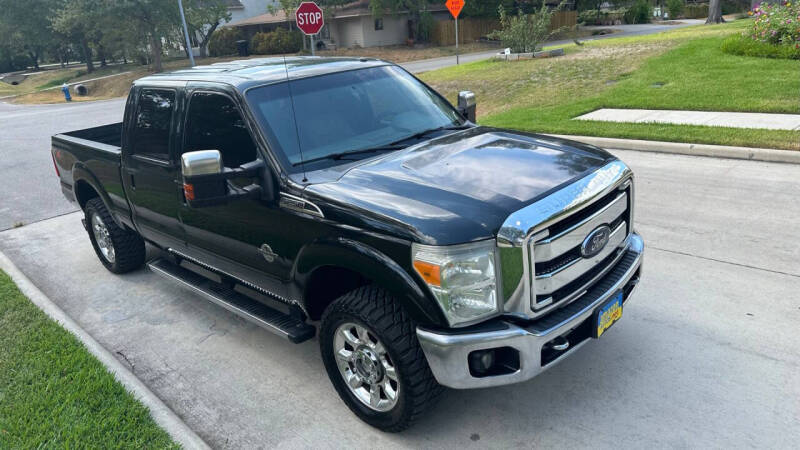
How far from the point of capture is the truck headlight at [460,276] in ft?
9.32

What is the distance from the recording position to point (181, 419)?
3711 mm

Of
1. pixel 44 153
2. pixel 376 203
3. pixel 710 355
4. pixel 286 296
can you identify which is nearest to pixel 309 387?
pixel 286 296

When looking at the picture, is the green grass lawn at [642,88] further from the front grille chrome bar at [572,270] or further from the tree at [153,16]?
the tree at [153,16]

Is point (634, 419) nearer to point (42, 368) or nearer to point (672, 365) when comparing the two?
point (672, 365)

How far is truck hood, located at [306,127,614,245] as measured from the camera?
291cm

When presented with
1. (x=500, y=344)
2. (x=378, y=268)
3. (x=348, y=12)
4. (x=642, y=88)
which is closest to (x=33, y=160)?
(x=378, y=268)

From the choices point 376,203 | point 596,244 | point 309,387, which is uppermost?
point 376,203

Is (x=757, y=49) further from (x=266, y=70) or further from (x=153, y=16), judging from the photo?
(x=153, y=16)

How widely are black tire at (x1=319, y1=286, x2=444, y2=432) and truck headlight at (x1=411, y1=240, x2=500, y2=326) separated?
29 cm

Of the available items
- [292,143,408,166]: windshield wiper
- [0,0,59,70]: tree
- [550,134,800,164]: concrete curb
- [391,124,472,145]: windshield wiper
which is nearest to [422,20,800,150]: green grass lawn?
[550,134,800,164]: concrete curb

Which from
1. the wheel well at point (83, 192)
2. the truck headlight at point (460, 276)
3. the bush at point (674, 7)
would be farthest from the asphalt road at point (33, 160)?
the bush at point (674, 7)

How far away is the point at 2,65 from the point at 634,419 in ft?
258

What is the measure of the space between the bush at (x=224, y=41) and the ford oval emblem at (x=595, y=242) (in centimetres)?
4766

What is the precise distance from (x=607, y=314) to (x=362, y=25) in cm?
4321
